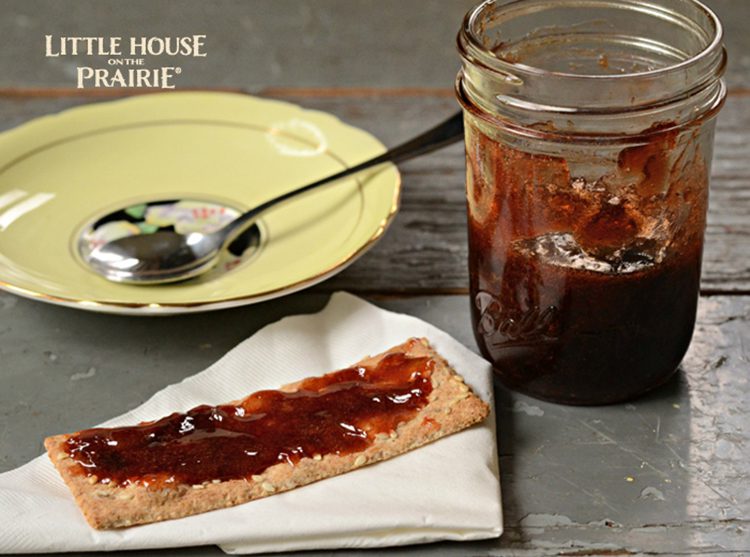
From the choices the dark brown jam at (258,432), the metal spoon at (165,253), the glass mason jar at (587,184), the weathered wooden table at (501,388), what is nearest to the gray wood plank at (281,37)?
the weathered wooden table at (501,388)

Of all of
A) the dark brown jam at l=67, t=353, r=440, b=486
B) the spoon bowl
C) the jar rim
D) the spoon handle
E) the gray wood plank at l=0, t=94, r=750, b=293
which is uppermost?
the jar rim

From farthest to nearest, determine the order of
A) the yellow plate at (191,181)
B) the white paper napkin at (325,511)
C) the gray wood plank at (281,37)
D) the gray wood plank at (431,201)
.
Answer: the gray wood plank at (281,37) → the gray wood plank at (431,201) → the yellow plate at (191,181) → the white paper napkin at (325,511)

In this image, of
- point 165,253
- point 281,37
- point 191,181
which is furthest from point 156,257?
point 281,37

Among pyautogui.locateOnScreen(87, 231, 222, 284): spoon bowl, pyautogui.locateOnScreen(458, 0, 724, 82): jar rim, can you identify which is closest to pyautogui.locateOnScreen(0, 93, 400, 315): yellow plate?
pyautogui.locateOnScreen(87, 231, 222, 284): spoon bowl

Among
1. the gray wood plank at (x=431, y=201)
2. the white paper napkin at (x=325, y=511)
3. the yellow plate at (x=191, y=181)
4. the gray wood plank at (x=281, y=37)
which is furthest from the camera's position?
the gray wood plank at (x=281, y=37)

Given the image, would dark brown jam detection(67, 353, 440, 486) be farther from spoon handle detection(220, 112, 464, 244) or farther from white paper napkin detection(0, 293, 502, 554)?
spoon handle detection(220, 112, 464, 244)

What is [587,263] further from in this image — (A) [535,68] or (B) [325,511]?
(B) [325,511]

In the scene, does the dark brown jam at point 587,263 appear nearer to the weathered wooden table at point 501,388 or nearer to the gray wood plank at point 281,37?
the weathered wooden table at point 501,388
